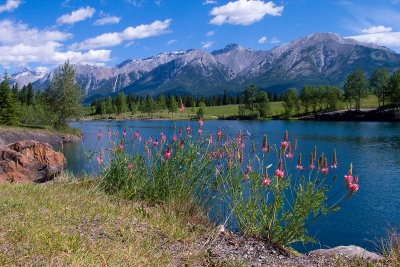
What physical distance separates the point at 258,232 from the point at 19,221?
398 centimetres

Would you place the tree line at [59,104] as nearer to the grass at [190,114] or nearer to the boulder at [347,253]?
the boulder at [347,253]

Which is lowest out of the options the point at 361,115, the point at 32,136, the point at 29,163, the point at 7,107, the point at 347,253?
the point at 361,115

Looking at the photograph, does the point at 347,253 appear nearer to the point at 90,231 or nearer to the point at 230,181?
the point at 230,181

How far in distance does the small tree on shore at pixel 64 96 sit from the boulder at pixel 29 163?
5128cm

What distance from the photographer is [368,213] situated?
2088 centimetres

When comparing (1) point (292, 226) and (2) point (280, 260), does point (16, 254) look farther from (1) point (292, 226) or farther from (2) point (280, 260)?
(1) point (292, 226)

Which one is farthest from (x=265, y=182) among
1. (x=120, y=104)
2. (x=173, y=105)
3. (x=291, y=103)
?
(x=120, y=104)

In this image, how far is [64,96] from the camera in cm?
6919

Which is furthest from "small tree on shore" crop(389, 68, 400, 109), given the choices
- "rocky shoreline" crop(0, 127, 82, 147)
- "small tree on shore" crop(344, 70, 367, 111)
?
"rocky shoreline" crop(0, 127, 82, 147)

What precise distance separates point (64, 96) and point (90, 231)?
66930 mm

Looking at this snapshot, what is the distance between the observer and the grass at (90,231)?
496 cm

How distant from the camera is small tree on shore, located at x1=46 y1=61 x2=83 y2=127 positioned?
228ft

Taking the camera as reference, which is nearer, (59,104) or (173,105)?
(59,104)

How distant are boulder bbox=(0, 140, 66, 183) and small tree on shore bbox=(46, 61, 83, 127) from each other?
51277mm
